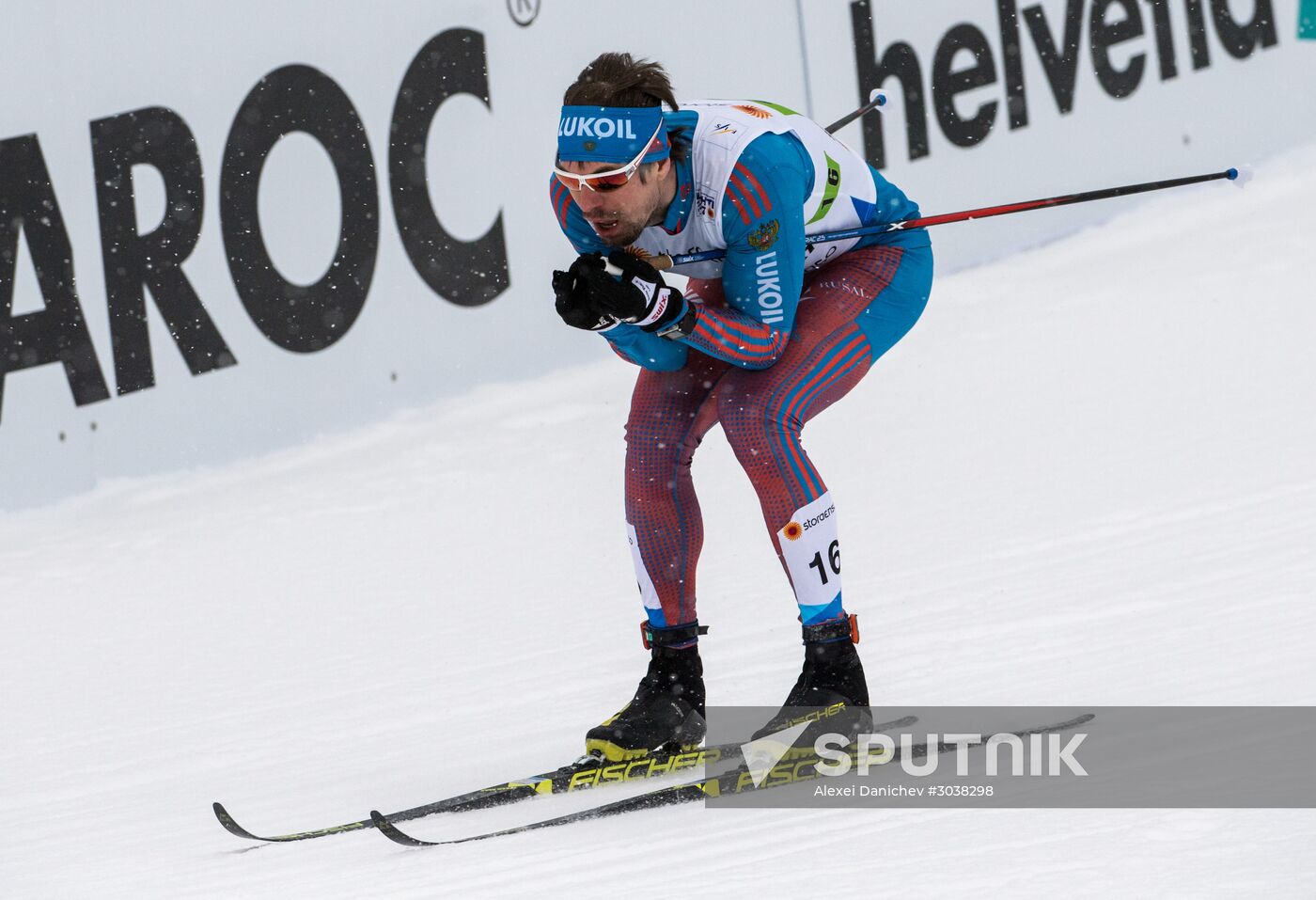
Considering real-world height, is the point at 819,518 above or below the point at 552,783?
above

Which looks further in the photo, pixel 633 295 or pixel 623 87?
pixel 623 87

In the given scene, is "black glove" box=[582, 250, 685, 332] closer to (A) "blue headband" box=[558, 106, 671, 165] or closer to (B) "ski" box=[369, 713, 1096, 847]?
(A) "blue headband" box=[558, 106, 671, 165]

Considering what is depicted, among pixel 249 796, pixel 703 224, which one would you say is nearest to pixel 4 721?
pixel 249 796

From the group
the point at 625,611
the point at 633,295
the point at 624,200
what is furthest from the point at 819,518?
the point at 625,611

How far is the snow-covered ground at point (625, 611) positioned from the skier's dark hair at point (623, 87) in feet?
4.30

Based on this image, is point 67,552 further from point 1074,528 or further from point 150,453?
point 1074,528

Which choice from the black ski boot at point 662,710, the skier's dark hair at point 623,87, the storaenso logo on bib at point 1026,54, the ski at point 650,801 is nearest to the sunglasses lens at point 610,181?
the skier's dark hair at point 623,87

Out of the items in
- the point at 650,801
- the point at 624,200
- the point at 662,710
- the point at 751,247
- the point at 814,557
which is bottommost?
the point at 650,801

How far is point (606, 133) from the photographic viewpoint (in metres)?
3.23

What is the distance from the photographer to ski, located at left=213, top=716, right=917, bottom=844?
323cm

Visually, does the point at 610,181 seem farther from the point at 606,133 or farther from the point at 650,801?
the point at 650,801

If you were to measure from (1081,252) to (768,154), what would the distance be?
7.02 metres

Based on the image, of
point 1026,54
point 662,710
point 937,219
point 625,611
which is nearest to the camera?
point 662,710

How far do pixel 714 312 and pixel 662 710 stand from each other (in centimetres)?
83
